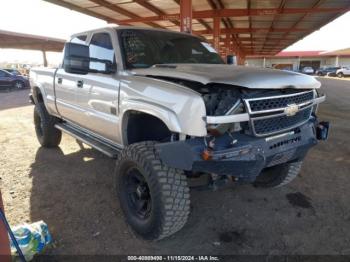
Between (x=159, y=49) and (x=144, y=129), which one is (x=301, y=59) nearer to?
(x=159, y=49)

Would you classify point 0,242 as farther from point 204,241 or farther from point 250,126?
point 250,126

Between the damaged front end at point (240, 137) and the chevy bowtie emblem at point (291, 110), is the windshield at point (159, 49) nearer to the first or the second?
the damaged front end at point (240, 137)

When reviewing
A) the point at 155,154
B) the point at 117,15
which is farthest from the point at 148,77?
the point at 117,15

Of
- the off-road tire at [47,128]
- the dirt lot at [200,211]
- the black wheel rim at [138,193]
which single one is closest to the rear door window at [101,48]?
the black wheel rim at [138,193]

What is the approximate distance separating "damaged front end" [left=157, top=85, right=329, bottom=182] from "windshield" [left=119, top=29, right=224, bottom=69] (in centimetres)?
112

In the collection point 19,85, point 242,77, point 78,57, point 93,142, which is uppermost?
point 78,57

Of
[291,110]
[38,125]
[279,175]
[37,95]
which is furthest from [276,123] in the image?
[38,125]

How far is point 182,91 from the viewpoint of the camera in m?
2.59

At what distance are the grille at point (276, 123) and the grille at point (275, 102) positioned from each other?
10 centimetres

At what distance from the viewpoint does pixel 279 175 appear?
3898 mm

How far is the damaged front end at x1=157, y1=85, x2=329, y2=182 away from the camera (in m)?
2.42

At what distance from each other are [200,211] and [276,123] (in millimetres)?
1369

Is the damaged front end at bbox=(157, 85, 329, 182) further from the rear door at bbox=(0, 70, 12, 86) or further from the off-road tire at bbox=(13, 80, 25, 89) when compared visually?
the off-road tire at bbox=(13, 80, 25, 89)

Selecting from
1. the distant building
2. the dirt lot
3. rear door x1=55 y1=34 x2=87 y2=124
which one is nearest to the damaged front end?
the dirt lot
